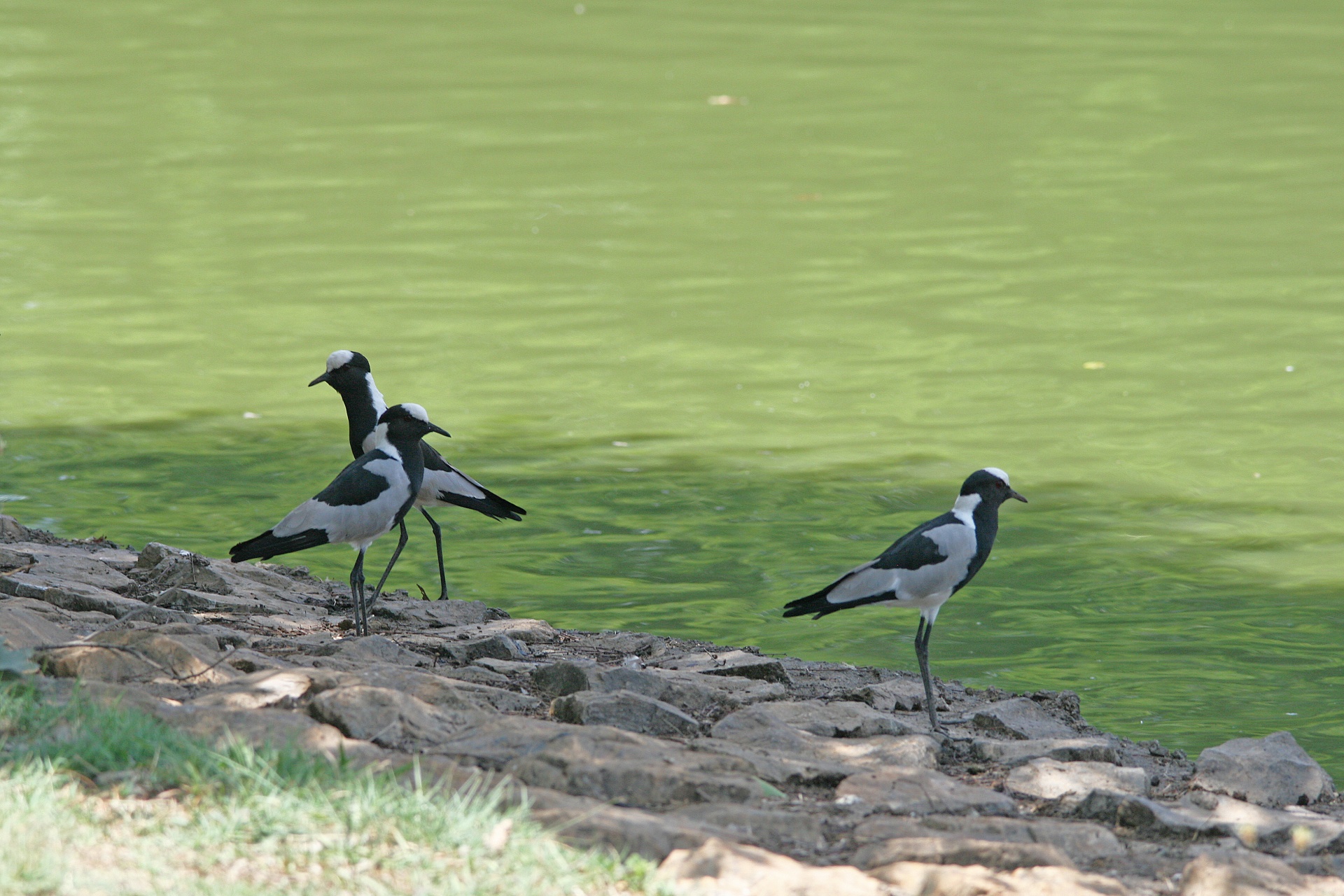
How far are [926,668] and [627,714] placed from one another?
4.81 ft

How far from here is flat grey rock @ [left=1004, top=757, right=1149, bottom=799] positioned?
584 cm

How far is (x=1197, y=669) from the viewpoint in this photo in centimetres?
831

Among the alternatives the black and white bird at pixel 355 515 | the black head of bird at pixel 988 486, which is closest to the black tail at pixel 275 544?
the black and white bird at pixel 355 515

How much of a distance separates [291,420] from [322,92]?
11.5 metres

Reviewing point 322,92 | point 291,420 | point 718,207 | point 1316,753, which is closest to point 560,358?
point 291,420

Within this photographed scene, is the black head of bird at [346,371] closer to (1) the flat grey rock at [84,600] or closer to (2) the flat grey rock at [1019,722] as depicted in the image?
(1) the flat grey rock at [84,600]

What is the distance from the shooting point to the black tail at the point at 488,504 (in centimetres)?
884

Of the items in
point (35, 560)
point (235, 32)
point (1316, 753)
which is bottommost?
point (1316, 753)

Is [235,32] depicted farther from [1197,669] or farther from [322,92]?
[1197,669]

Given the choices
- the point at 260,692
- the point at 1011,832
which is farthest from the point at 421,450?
the point at 1011,832

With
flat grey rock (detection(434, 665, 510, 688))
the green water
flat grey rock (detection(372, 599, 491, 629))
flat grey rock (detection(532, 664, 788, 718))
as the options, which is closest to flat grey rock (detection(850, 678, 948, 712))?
flat grey rock (detection(532, 664, 788, 718))

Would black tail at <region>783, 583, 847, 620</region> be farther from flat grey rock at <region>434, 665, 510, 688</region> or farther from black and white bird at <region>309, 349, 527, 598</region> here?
black and white bird at <region>309, 349, 527, 598</region>

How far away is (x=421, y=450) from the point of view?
8734mm

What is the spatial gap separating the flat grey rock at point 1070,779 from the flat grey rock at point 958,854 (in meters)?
0.93
